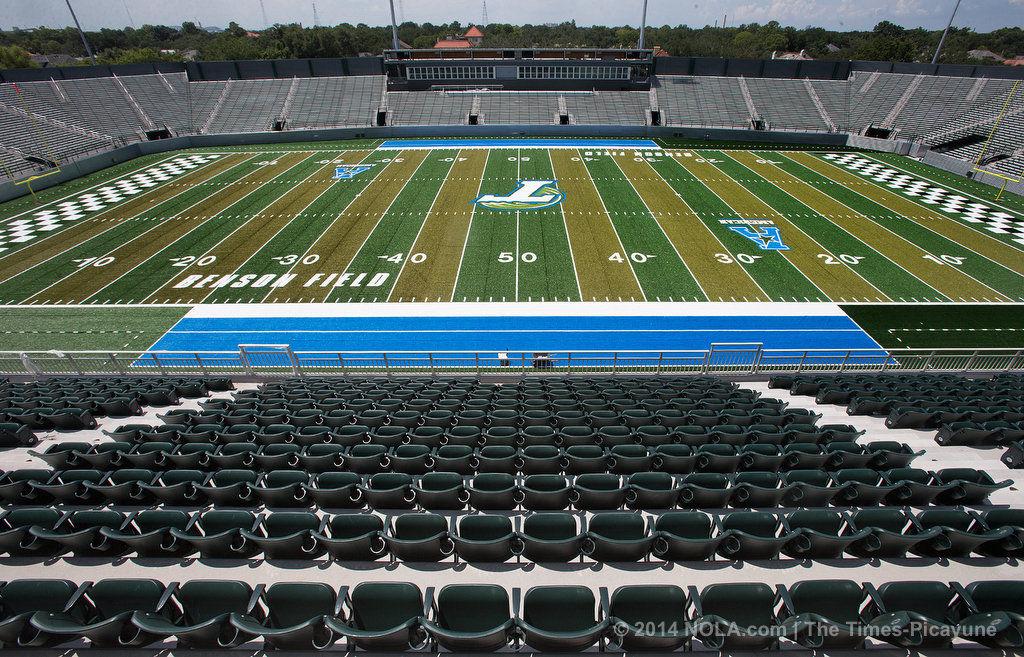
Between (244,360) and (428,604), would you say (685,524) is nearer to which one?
(428,604)

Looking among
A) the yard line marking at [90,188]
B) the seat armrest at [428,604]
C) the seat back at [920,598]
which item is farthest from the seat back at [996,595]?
the yard line marking at [90,188]

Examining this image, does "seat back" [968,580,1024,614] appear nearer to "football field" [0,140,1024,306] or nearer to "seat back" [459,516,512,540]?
"seat back" [459,516,512,540]

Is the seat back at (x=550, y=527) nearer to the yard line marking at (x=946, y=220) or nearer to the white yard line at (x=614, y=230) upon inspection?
the white yard line at (x=614, y=230)

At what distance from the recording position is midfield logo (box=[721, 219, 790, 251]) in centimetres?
2286

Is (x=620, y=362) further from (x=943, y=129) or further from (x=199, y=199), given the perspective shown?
(x=943, y=129)

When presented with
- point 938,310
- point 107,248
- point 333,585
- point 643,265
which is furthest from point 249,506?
point 107,248

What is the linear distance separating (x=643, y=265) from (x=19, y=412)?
798 inches

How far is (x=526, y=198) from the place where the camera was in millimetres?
29125

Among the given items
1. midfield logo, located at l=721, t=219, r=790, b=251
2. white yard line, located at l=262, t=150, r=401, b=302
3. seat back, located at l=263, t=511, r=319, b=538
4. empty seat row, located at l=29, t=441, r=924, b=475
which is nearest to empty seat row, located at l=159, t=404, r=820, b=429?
empty seat row, located at l=29, t=441, r=924, b=475

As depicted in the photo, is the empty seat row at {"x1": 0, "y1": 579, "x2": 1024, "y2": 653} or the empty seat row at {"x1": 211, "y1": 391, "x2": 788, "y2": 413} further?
the empty seat row at {"x1": 211, "y1": 391, "x2": 788, "y2": 413}

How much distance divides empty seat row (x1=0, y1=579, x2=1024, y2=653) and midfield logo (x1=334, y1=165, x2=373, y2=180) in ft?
108

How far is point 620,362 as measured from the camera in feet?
50.1

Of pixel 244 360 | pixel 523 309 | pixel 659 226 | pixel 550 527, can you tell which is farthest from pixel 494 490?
pixel 659 226

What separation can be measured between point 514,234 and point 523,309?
7.38 m
